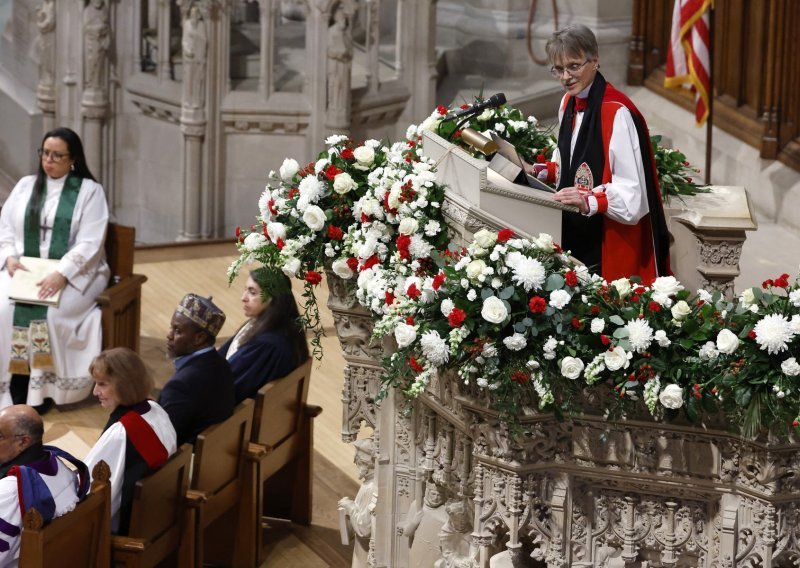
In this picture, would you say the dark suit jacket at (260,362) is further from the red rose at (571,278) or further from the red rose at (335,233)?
the red rose at (571,278)

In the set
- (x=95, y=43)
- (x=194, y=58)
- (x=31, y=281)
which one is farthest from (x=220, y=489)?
(x=95, y=43)

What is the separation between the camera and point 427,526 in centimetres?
530

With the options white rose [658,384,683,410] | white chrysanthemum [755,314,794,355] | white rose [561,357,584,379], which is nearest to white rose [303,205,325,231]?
white rose [561,357,584,379]

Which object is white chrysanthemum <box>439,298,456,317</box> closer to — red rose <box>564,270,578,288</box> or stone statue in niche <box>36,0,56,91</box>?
red rose <box>564,270,578,288</box>

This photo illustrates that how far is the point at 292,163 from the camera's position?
575cm

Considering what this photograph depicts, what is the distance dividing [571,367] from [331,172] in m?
1.53

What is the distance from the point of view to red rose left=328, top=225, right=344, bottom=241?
5375 mm

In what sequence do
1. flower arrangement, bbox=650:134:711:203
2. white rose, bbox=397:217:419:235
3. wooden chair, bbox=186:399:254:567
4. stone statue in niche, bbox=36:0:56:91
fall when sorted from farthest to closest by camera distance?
stone statue in niche, bbox=36:0:56:91, wooden chair, bbox=186:399:254:567, flower arrangement, bbox=650:134:711:203, white rose, bbox=397:217:419:235

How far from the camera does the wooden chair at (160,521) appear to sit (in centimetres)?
579

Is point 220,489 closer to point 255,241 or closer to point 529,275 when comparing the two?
point 255,241

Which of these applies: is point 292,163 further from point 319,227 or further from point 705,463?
point 705,463

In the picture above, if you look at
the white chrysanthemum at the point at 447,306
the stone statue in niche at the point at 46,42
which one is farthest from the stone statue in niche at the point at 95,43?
the white chrysanthemum at the point at 447,306

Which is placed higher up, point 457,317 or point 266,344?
point 457,317

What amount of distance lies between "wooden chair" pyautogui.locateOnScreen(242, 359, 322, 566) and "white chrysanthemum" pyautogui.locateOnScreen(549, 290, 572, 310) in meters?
2.51
